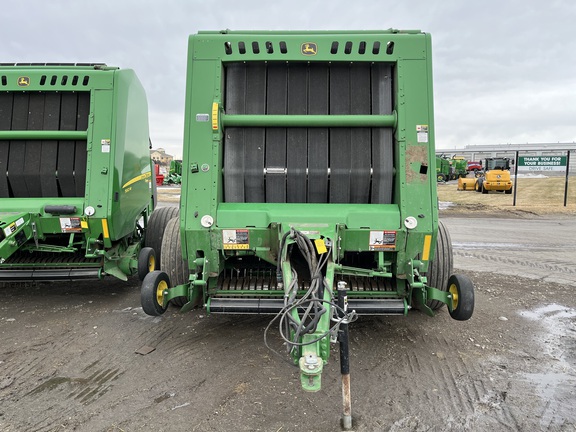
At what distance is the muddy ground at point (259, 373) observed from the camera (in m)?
2.78

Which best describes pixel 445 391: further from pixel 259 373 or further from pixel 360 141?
pixel 360 141

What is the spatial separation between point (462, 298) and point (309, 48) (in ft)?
8.00

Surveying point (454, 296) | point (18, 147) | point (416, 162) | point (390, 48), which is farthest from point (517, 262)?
point (18, 147)

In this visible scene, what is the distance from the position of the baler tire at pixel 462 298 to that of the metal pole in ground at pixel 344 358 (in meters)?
1.21

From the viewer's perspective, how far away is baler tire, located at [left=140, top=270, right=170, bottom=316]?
11.0 feet

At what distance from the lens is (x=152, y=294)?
3.37 meters

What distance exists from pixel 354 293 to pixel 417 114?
5.27 feet

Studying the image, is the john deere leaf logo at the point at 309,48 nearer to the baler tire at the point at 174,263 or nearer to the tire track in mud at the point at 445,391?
the baler tire at the point at 174,263

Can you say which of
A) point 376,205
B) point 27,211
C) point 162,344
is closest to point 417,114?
point 376,205

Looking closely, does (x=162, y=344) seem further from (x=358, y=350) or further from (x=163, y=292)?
(x=358, y=350)

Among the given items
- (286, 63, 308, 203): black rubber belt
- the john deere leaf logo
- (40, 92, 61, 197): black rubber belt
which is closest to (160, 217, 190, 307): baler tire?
(286, 63, 308, 203): black rubber belt

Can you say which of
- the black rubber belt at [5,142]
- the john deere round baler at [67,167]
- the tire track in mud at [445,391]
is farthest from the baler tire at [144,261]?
the tire track in mud at [445,391]

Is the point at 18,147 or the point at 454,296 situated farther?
the point at 18,147

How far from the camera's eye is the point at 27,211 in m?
4.75
